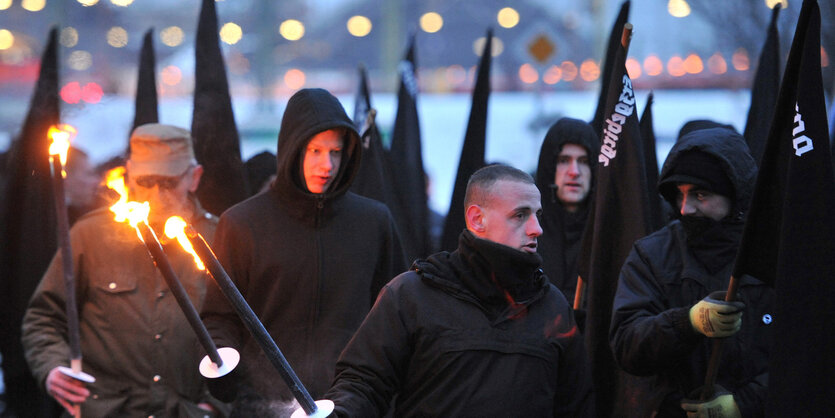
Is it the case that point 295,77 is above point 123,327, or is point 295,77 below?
above

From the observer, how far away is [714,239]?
394 centimetres

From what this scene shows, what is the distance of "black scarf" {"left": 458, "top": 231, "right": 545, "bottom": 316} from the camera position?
331 cm

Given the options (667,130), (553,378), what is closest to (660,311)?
(553,378)

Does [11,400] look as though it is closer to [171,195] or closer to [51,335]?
[51,335]

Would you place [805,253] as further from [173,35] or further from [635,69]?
[173,35]

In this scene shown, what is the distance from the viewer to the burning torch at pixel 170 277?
8.34 feet

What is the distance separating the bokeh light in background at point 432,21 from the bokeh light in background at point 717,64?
17.1 feet

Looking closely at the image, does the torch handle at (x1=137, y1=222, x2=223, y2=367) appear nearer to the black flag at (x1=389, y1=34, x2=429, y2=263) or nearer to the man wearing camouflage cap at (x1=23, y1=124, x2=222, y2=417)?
the man wearing camouflage cap at (x1=23, y1=124, x2=222, y2=417)

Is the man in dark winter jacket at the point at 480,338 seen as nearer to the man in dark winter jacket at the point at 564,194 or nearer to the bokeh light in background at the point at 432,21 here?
the man in dark winter jacket at the point at 564,194

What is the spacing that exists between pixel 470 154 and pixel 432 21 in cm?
1288

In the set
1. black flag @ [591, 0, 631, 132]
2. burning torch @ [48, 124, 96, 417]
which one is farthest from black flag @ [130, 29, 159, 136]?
black flag @ [591, 0, 631, 132]

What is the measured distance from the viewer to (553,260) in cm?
546

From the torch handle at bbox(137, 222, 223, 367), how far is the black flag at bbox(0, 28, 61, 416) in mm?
3370

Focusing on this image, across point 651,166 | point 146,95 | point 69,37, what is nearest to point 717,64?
point 651,166
